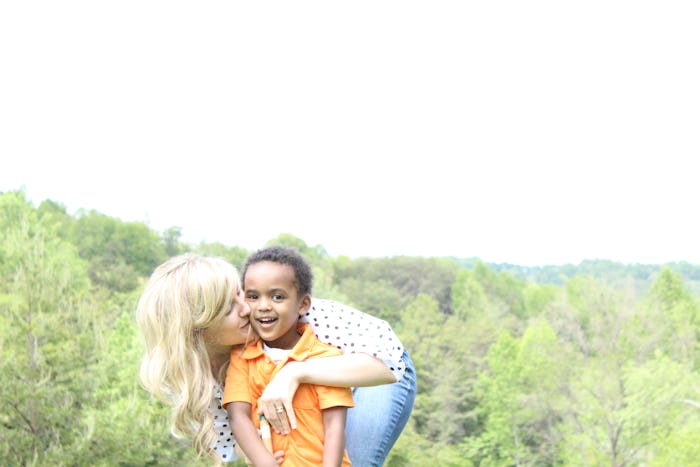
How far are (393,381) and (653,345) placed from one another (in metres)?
34.1

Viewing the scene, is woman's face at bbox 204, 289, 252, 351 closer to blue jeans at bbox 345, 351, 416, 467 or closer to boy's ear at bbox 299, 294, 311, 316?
boy's ear at bbox 299, 294, 311, 316

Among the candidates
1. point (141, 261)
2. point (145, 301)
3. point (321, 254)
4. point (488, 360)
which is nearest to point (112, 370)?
point (145, 301)

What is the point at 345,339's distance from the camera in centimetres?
253

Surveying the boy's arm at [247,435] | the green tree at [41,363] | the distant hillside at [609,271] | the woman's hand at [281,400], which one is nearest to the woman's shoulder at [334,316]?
the woman's hand at [281,400]

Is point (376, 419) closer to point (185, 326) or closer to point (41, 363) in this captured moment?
point (185, 326)

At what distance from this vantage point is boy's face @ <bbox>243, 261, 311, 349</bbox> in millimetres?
Result: 2416

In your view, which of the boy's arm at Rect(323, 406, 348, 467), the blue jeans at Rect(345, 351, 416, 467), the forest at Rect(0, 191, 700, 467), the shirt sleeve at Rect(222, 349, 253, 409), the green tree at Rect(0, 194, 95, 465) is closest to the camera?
the boy's arm at Rect(323, 406, 348, 467)

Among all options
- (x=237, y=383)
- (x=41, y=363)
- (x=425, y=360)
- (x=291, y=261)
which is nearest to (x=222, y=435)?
(x=237, y=383)

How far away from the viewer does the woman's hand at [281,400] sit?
229cm

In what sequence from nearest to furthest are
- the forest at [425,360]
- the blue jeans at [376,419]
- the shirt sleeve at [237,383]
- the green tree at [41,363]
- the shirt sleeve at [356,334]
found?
the shirt sleeve at [237,383]
the shirt sleeve at [356,334]
the blue jeans at [376,419]
the green tree at [41,363]
the forest at [425,360]

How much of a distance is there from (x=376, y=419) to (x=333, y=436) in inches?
15.1

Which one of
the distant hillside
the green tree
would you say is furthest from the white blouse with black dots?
the distant hillside

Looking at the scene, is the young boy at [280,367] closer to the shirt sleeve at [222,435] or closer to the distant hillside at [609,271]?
the shirt sleeve at [222,435]

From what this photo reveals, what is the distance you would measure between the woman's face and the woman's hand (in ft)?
0.61
